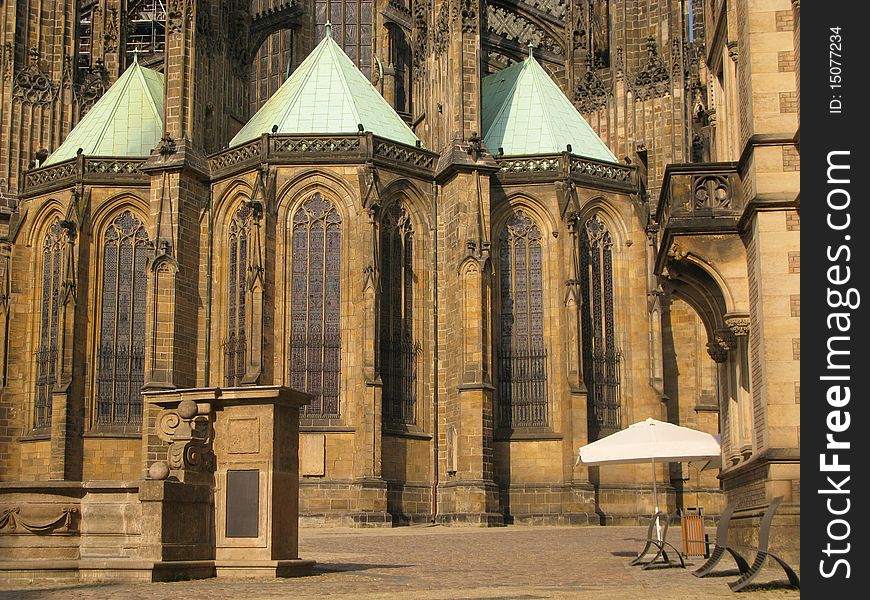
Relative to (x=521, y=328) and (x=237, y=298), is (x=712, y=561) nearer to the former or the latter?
(x=521, y=328)

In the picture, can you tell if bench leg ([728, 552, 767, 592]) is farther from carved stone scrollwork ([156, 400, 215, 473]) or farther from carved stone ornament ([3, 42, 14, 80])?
carved stone ornament ([3, 42, 14, 80])

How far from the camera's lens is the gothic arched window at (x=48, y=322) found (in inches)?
1670

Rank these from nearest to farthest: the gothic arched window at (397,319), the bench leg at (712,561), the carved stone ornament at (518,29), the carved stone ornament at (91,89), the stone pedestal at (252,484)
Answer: the bench leg at (712,561), the stone pedestal at (252,484), the gothic arched window at (397,319), the carved stone ornament at (91,89), the carved stone ornament at (518,29)

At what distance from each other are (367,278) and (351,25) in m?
15.6

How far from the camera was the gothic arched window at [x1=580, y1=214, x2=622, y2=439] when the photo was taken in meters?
41.6

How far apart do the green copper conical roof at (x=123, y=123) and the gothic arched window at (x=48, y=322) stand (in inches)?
105

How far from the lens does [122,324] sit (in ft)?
138

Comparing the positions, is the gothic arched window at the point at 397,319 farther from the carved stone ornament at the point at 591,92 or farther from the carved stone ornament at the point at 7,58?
the carved stone ornament at the point at 7,58

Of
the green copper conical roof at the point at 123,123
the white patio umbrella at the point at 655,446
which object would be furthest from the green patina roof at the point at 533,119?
the white patio umbrella at the point at 655,446

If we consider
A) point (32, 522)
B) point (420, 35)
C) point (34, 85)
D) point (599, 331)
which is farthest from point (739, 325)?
point (34, 85)

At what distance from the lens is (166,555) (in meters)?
16.5

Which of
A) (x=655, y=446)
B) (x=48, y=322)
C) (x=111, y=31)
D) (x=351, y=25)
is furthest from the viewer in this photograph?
(x=351, y=25)

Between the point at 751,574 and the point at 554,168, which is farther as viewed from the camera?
the point at 554,168
